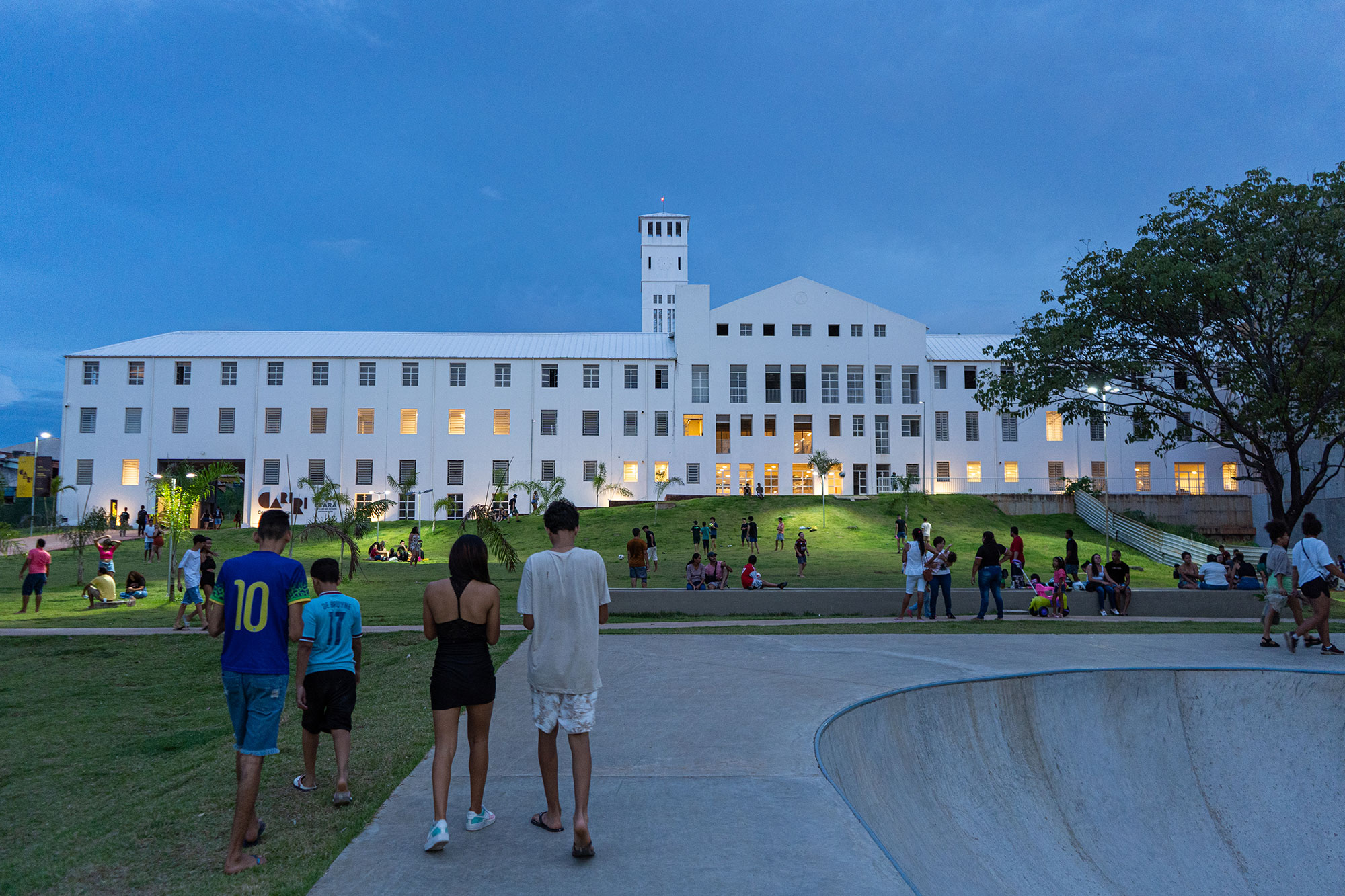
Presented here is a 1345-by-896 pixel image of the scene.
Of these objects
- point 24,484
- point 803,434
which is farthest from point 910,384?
point 24,484

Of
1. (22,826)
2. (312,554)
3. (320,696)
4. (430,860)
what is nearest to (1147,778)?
(430,860)

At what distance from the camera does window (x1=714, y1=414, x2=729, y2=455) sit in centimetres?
4844

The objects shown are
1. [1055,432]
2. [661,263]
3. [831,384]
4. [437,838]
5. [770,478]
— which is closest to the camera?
[437,838]

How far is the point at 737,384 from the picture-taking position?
48.7 meters

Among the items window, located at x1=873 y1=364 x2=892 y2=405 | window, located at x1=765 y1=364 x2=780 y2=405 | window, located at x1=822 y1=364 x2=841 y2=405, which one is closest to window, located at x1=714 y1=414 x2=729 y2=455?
window, located at x1=765 y1=364 x2=780 y2=405

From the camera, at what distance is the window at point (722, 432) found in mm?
48438

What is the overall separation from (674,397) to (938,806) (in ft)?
141

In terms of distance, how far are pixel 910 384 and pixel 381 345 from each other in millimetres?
32307

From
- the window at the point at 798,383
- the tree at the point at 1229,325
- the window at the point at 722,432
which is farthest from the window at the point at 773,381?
the tree at the point at 1229,325

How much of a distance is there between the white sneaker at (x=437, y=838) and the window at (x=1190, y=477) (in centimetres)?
5451

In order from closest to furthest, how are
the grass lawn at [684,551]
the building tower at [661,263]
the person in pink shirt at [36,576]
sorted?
the person in pink shirt at [36,576] → the grass lawn at [684,551] → the building tower at [661,263]

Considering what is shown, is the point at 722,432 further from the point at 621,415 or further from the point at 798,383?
the point at 621,415

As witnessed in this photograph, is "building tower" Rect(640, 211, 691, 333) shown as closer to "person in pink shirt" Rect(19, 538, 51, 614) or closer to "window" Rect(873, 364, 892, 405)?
"window" Rect(873, 364, 892, 405)

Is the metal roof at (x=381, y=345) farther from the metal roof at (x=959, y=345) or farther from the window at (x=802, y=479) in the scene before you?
the metal roof at (x=959, y=345)
